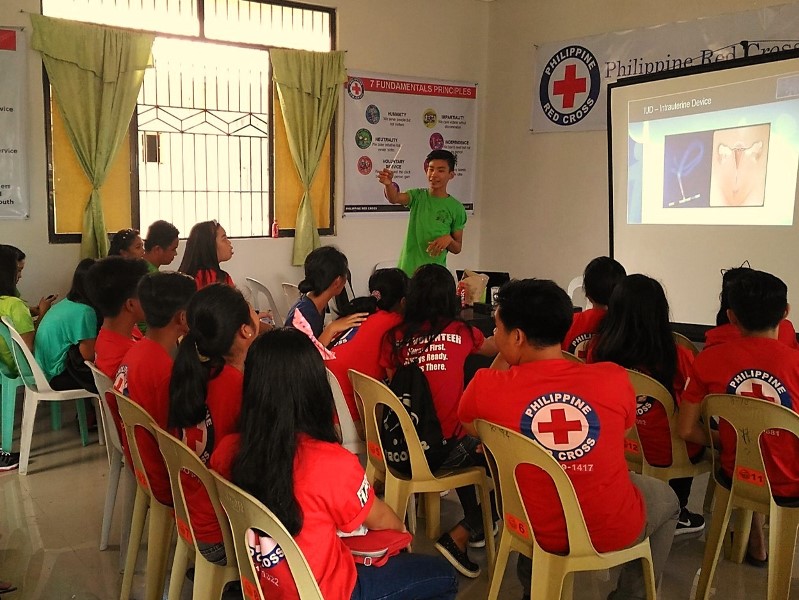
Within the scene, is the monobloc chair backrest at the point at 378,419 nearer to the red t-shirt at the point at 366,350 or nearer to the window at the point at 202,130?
the red t-shirt at the point at 366,350

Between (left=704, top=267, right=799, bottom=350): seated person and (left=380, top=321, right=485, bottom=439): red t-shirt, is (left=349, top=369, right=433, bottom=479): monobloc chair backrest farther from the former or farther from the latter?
(left=704, top=267, right=799, bottom=350): seated person

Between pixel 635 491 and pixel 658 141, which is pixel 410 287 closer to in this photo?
pixel 635 491

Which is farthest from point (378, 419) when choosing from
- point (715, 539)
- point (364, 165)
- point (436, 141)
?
point (436, 141)

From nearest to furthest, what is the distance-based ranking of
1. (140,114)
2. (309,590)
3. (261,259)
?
(309,590) < (140,114) < (261,259)

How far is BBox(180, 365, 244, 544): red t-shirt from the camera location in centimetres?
189

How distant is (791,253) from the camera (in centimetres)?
405

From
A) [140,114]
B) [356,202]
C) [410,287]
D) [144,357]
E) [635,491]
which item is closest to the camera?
[635,491]

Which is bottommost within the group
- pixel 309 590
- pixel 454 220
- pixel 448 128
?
pixel 309 590

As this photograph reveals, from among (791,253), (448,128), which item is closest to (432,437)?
Result: (791,253)

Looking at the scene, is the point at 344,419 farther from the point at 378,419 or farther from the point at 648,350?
the point at 648,350

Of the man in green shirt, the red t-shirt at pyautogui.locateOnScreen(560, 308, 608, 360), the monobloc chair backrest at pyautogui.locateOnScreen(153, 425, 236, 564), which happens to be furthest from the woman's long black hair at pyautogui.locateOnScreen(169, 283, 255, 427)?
the man in green shirt

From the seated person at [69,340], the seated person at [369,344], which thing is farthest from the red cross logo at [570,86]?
the seated person at [69,340]

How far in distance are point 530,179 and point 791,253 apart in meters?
2.60

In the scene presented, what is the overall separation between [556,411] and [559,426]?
0.13ft
